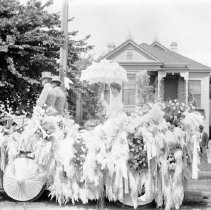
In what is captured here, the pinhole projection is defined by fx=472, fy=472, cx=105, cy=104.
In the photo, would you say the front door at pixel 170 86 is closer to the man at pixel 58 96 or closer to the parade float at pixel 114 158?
the man at pixel 58 96

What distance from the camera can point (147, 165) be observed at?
643 cm

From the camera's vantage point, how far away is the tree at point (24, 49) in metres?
15.3

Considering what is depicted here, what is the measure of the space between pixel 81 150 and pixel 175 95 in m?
27.2

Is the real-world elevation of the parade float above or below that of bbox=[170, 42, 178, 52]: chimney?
below

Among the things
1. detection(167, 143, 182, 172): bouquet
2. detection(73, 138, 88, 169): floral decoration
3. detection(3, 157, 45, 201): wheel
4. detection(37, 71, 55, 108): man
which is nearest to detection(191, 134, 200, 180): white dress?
detection(167, 143, 182, 172): bouquet

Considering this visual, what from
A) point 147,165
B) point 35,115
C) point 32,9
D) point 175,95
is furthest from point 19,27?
point 175,95

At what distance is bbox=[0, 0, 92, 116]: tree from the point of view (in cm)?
1528

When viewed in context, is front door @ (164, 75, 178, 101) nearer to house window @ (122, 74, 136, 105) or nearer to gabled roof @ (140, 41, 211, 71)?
gabled roof @ (140, 41, 211, 71)

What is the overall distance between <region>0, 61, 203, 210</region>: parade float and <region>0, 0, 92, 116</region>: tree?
8510mm

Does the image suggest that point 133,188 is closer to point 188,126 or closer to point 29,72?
point 188,126

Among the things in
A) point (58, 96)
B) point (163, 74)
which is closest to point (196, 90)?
point (163, 74)

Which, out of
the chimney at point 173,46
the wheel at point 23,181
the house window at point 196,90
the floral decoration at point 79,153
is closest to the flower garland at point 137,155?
the floral decoration at point 79,153

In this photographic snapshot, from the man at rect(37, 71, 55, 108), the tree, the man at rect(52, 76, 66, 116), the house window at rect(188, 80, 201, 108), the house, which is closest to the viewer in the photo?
the man at rect(37, 71, 55, 108)

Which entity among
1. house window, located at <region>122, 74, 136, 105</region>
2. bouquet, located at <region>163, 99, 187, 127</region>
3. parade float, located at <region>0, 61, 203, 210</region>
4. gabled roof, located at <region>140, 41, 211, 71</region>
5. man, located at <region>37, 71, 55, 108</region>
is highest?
gabled roof, located at <region>140, 41, 211, 71</region>
